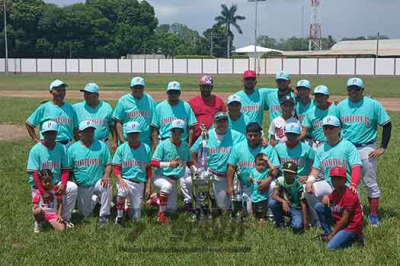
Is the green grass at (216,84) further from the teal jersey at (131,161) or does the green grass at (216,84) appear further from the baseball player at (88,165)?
the baseball player at (88,165)

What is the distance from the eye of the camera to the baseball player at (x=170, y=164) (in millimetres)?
8008

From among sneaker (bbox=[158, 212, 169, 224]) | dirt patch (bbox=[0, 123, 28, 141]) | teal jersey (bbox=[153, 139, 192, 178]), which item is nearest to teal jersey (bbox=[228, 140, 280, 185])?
teal jersey (bbox=[153, 139, 192, 178])

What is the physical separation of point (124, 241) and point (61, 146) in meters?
1.84

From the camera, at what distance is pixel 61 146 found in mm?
7871

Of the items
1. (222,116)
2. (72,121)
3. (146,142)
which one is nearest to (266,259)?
(222,116)

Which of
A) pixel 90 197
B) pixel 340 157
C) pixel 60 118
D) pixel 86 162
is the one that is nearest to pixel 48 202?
pixel 90 197

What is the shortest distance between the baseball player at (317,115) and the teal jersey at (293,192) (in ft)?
3.73

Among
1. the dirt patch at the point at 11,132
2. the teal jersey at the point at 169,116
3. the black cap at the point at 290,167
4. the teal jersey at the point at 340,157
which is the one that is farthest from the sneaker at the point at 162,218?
the dirt patch at the point at 11,132

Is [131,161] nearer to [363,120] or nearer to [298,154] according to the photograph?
[298,154]

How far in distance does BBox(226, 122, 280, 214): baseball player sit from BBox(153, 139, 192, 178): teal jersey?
74 cm

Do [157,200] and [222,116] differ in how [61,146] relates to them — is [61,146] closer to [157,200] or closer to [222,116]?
[157,200]

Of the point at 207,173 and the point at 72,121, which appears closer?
the point at 207,173

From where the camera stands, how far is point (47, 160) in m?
7.71

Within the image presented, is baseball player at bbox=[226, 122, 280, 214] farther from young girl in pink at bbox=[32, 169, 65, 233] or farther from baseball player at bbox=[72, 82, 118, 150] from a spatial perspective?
young girl in pink at bbox=[32, 169, 65, 233]
